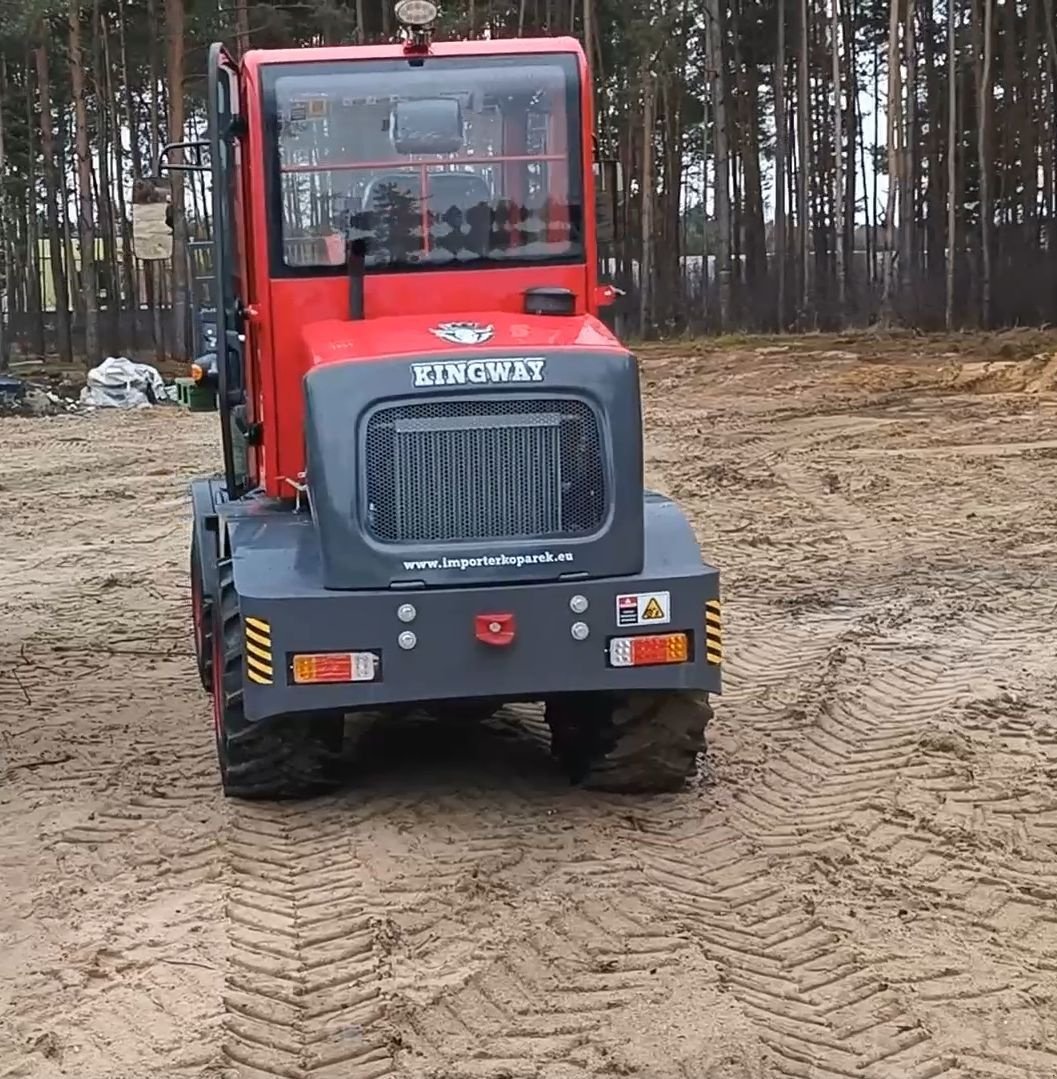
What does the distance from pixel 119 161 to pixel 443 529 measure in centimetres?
4383

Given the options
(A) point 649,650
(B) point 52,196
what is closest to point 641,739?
(A) point 649,650

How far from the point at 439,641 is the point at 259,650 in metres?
0.61

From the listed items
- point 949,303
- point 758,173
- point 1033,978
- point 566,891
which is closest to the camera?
point 1033,978

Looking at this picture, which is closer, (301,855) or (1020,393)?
(301,855)

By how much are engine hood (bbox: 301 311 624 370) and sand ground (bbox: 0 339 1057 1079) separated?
1664 millimetres

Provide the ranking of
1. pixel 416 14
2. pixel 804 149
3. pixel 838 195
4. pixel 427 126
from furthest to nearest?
1. pixel 804 149
2. pixel 838 195
3. pixel 427 126
4. pixel 416 14

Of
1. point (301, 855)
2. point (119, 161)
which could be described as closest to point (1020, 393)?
point (301, 855)

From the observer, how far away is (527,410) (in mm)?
6164

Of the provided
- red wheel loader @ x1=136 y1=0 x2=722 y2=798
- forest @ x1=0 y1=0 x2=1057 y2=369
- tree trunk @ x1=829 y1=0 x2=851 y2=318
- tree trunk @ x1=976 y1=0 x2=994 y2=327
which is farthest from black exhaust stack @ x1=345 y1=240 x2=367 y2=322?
tree trunk @ x1=829 y1=0 x2=851 y2=318

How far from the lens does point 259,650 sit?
598cm

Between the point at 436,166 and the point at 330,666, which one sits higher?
the point at 436,166

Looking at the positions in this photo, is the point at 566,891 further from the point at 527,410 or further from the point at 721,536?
the point at 721,536

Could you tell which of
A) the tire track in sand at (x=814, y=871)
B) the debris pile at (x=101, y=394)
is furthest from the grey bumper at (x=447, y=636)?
the debris pile at (x=101, y=394)

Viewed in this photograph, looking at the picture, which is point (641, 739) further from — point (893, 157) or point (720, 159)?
point (720, 159)
